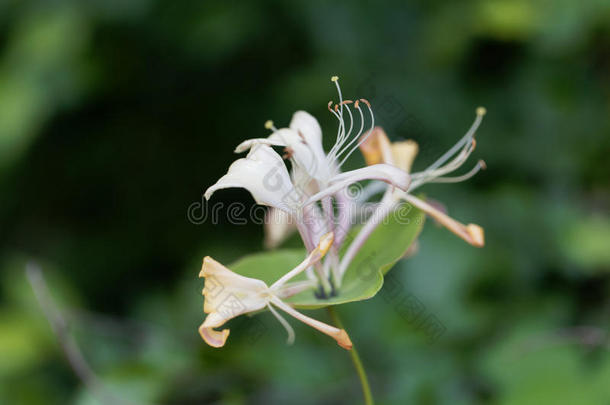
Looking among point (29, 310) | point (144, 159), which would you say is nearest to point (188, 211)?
point (144, 159)

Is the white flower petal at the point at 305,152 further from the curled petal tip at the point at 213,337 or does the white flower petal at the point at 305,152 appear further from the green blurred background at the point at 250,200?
the green blurred background at the point at 250,200

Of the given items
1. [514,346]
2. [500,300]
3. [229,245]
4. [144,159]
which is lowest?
[514,346]

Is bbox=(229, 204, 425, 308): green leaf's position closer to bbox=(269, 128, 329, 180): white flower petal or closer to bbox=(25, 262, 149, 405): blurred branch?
bbox=(269, 128, 329, 180): white flower petal

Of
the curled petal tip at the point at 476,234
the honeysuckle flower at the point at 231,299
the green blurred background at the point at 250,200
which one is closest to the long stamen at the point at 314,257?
the honeysuckle flower at the point at 231,299

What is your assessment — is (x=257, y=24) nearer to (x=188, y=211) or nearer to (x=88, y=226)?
(x=188, y=211)

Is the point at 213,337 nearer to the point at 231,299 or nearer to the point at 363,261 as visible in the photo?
the point at 231,299

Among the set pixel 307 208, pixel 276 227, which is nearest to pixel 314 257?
Result: pixel 307 208
